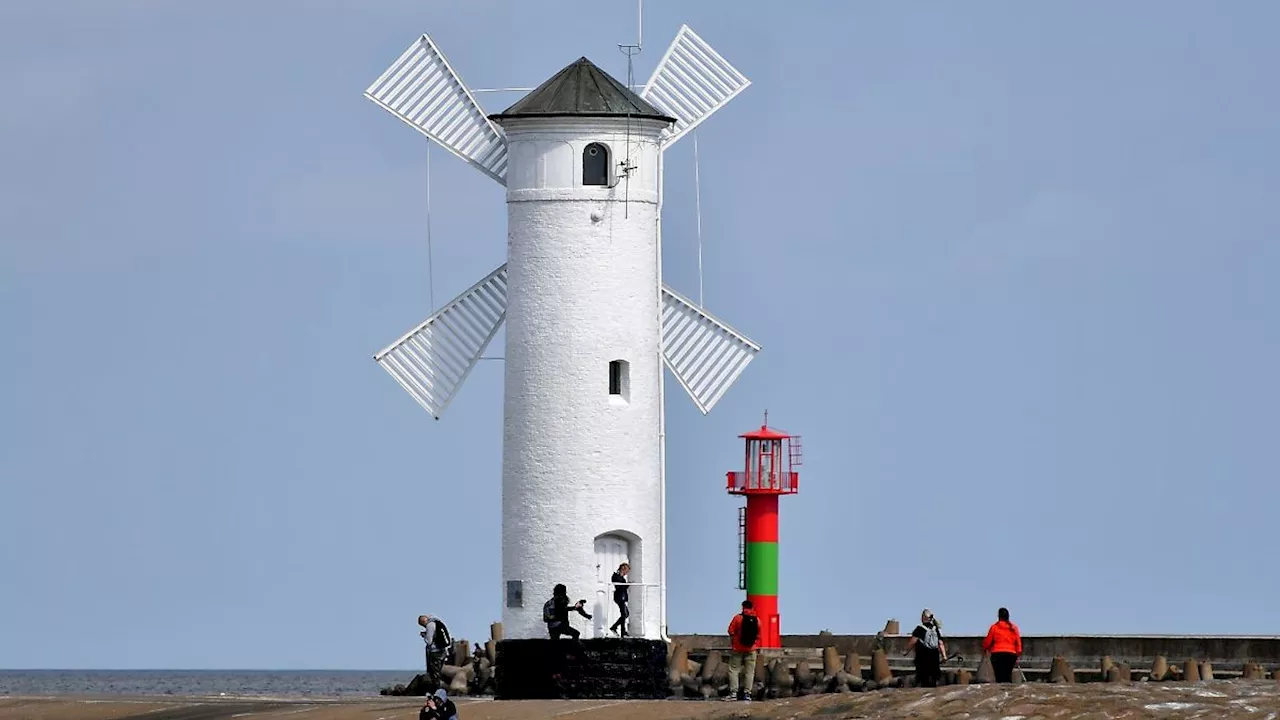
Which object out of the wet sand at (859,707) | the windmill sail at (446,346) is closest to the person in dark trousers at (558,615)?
the wet sand at (859,707)

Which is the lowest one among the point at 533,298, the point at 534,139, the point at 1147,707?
the point at 1147,707

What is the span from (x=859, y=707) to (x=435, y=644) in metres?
7.70

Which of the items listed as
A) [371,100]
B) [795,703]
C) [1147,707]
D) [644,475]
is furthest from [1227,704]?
[371,100]

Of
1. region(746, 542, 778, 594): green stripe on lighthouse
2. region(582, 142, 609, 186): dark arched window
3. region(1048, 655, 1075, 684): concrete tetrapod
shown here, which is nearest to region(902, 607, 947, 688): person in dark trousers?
region(1048, 655, 1075, 684): concrete tetrapod

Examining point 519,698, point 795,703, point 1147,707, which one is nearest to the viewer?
point 1147,707

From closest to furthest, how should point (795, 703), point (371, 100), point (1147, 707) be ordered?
point (1147, 707) → point (795, 703) → point (371, 100)

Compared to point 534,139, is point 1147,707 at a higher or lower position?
lower

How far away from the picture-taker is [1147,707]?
2183 centimetres

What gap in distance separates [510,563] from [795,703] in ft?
18.7

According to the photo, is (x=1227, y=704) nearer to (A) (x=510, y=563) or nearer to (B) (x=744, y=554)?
(A) (x=510, y=563)

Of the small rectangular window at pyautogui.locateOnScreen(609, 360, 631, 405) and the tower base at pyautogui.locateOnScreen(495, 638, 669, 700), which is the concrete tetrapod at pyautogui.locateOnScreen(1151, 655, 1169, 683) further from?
the small rectangular window at pyautogui.locateOnScreen(609, 360, 631, 405)

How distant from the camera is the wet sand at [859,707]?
2188 cm

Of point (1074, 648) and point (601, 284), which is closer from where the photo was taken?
point (601, 284)

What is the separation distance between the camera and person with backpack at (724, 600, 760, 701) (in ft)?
93.9
